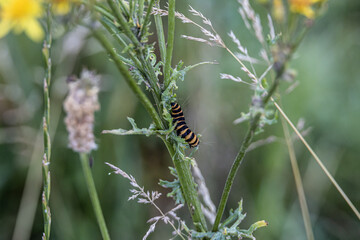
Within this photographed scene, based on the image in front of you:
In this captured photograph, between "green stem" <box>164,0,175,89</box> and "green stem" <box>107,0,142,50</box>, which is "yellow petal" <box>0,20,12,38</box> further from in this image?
"green stem" <box>164,0,175,89</box>

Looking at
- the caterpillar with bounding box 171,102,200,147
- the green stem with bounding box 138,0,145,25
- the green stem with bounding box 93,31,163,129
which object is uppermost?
the green stem with bounding box 138,0,145,25

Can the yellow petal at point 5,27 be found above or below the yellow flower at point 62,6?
above

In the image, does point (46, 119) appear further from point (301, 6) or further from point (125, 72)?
point (301, 6)

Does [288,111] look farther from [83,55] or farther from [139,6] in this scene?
[139,6]

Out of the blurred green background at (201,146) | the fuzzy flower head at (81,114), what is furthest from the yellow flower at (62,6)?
the blurred green background at (201,146)

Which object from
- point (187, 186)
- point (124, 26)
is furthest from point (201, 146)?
point (124, 26)

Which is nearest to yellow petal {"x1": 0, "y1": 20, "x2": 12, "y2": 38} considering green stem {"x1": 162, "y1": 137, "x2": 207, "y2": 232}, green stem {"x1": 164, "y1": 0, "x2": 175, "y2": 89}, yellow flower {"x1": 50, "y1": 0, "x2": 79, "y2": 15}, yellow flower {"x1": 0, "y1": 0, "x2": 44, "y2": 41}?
yellow flower {"x1": 0, "y1": 0, "x2": 44, "y2": 41}

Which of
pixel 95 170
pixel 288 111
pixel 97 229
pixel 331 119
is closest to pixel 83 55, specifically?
pixel 95 170

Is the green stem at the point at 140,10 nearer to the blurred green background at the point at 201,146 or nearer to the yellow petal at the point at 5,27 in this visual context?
the yellow petal at the point at 5,27

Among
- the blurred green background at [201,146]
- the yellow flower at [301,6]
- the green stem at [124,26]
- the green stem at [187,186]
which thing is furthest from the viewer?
the blurred green background at [201,146]

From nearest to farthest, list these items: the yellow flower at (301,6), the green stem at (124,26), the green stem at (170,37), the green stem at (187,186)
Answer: the yellow flower at (301,6) < the green stem at (124,26) < the green stem at (170,37) < the green stem at (187,186)
